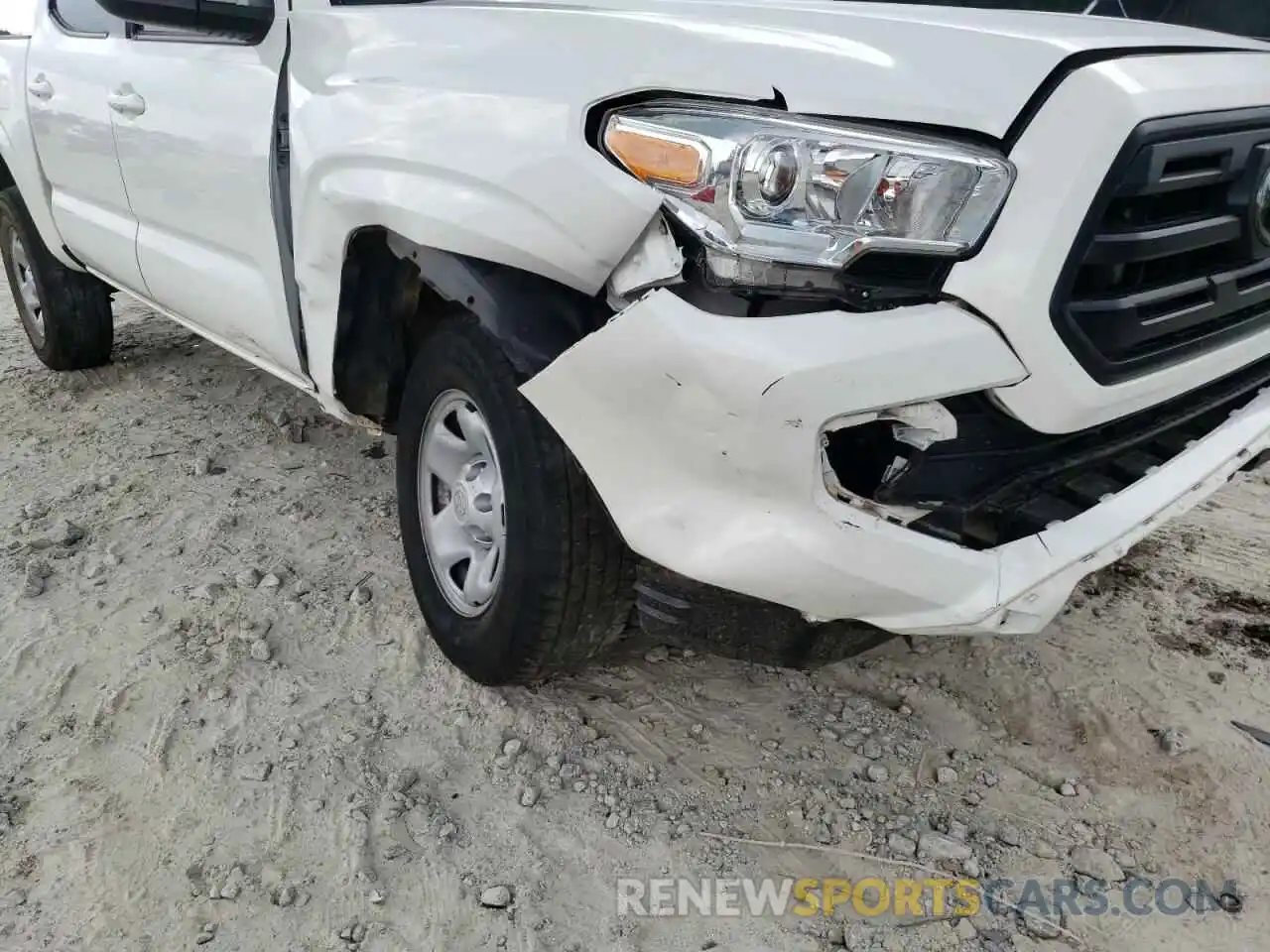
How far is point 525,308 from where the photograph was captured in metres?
1.86

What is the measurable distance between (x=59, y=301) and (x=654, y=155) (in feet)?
12.7

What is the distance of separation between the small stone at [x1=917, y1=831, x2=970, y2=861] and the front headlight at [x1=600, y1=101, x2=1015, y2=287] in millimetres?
1184

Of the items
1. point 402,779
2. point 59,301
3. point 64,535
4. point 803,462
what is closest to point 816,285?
point 803,462

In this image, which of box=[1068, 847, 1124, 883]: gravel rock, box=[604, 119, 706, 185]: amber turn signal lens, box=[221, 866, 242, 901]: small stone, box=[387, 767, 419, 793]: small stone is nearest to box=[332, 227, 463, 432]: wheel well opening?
box=[604, 119, 706, 185]: amber turn signal lens

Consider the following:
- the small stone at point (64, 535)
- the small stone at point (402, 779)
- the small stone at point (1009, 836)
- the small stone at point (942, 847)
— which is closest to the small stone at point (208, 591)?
the small stone at point (64, 535)

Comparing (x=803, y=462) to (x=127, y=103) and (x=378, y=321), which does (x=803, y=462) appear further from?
(x=127, y=103)

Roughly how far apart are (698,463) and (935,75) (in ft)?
2.23

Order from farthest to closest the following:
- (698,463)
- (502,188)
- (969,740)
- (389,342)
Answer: (389,342)
(969,740)
(502,188)
(698,463)

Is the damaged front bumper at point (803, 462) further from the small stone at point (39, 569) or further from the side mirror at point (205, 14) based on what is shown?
the small stone at point (39, 569)

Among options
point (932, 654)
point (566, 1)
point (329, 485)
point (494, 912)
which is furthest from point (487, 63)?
point (329, 485)

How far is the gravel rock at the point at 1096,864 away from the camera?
1.92 metres

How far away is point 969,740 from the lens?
7.46ft

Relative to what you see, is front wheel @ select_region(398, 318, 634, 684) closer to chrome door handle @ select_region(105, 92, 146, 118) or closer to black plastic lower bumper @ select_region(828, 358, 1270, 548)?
black plastic lower bumper @ select_region(828, 358, 1270, 548)

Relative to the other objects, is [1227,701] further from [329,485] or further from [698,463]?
[329,485]
